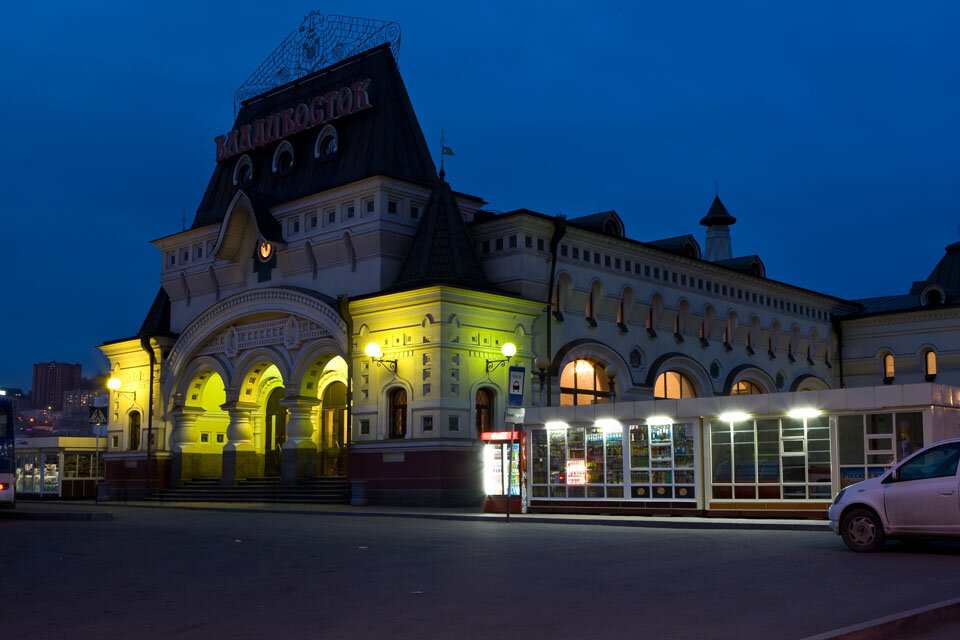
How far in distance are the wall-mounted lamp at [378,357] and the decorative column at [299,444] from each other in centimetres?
393

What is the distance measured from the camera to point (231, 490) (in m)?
40.4

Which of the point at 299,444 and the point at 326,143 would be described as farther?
the point at 326,143

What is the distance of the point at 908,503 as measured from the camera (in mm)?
15180

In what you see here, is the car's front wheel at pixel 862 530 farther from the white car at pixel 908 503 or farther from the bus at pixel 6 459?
the bus at pixel 6 459

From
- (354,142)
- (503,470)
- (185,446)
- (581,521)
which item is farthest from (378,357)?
(581,521)

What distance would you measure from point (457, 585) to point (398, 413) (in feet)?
79.8

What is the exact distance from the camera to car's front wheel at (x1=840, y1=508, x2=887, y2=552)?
1546 cm

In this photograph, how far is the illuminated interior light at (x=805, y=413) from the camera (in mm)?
23938

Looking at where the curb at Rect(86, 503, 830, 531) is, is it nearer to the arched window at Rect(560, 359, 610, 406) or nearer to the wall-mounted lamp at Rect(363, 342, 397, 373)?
the wall-mounted lamp at Rect(363, 342, 397, 373)

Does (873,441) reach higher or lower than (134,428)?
lower

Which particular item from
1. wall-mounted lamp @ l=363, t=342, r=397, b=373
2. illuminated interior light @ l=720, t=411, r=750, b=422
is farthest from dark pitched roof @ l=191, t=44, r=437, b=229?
illuminated interior light @ l=720, t=411, r=750, b=422

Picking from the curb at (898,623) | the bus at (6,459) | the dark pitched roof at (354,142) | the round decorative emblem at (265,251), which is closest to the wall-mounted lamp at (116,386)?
the dark pitched roof at (354,142)

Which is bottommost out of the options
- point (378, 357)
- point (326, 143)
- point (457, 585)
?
point (457, 585)

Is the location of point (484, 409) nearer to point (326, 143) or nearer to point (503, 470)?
point (503, 470)
